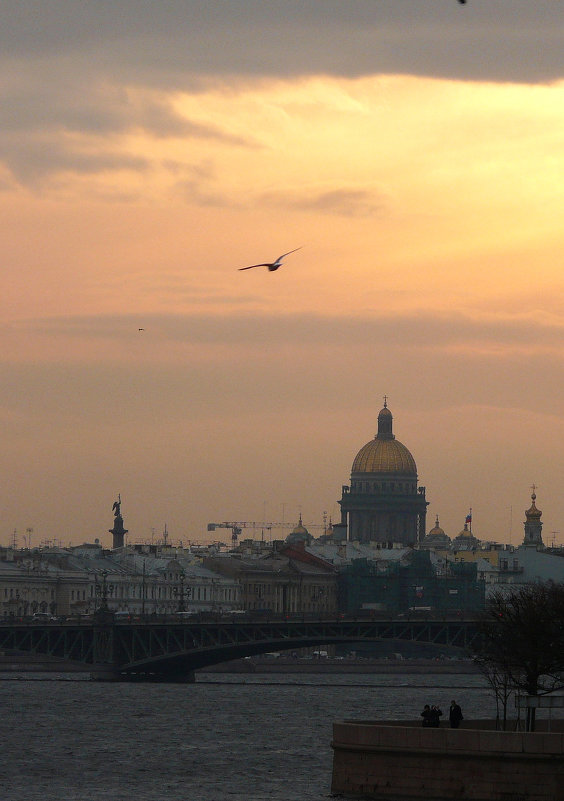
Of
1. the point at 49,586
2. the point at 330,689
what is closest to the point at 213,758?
the point at 330,689

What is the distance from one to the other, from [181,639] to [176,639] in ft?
7.63

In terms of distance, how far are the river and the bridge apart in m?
1.18

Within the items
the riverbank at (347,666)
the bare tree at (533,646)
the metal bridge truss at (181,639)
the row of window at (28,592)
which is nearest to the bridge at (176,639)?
the metal bridge truss at (181,639)

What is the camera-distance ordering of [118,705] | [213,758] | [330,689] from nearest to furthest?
[213,758]
[118,705]
[330,689]

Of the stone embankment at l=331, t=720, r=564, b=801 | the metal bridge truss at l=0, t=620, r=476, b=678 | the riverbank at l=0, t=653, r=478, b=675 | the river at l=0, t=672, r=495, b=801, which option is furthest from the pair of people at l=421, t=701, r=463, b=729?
the riverbank at l=0, t=653, r=478, b=675

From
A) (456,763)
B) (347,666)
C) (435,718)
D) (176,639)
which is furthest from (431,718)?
(347,666)

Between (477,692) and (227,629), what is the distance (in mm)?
11265

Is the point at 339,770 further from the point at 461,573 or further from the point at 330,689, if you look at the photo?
the point at 461,573

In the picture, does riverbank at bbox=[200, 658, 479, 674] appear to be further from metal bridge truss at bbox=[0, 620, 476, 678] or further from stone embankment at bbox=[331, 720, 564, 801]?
stone embankment at bbox=[331, 720, 564, 801]

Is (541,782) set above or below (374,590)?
below

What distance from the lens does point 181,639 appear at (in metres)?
111

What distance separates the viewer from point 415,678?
13238cm

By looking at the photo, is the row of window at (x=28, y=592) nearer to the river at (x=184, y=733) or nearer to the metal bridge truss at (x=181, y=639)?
the river at (x=184, y=733)

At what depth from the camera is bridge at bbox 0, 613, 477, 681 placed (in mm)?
107312
